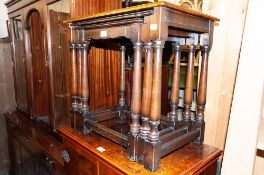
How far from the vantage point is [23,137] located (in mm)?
2211

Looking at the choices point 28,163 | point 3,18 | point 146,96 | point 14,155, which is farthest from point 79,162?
point 3,18

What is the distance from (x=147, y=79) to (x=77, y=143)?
0.64m

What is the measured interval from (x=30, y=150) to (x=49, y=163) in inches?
18.7

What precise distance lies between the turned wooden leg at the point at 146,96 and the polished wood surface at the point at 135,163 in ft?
0.31

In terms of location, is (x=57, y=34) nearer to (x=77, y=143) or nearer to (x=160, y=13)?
(x=77, y=143)

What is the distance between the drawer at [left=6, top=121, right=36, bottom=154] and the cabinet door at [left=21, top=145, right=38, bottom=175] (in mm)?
69

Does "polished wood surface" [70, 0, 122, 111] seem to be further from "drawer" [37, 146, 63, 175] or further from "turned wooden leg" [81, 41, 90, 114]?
"drawer" [37, 146, 63, 175]

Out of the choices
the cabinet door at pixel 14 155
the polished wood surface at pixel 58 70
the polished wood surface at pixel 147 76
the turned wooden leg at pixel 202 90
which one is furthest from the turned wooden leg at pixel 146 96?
the cabinet door at pixel 14 155

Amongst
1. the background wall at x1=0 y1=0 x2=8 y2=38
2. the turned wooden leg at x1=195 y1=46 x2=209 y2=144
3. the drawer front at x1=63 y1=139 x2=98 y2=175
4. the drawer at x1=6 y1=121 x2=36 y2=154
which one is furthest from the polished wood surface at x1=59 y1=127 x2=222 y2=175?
the background wall at x1=0 y1=0 x2=8 y2=38

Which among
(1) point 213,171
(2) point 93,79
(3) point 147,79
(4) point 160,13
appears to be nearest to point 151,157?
(3) point 147,79

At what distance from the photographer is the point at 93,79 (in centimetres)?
152

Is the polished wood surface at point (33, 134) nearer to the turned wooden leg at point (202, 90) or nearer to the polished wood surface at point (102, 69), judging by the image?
the polished wood surface at point (102, 69)

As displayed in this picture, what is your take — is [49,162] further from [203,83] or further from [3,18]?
[3,18]

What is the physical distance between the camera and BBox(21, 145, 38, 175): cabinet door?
2.06m
